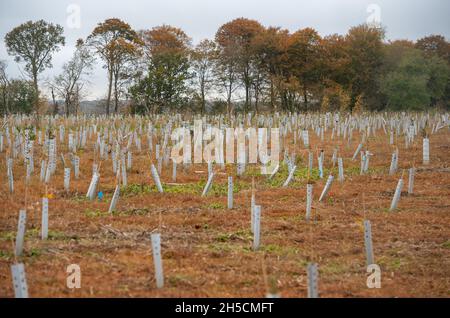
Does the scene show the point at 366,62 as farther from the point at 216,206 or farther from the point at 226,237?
the point at 226,237

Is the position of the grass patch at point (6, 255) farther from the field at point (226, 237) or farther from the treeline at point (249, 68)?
the treeline at point (249, 68)

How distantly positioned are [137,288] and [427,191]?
7.92 metres

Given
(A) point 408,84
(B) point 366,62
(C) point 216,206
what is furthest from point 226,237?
(B) point 366,62

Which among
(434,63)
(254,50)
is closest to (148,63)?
(254,50)

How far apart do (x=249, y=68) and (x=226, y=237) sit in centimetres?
2790

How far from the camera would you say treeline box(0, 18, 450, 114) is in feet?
91.8

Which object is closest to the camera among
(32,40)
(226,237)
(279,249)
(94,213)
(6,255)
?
(6,255)

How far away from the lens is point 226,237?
7203mm

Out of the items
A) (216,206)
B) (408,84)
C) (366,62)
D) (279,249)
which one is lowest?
(279,249)

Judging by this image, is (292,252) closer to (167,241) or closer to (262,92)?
(167,241)

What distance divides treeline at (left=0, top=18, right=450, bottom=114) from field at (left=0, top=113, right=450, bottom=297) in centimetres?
1599

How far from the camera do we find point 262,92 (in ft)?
111

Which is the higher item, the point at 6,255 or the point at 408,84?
the point at 408,84

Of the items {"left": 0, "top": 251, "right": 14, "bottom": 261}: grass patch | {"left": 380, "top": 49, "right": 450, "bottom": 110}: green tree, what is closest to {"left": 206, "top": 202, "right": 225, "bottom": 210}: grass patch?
{"left": 0, "top": 251, "right": 14, "bottom": 261}: grass patch
